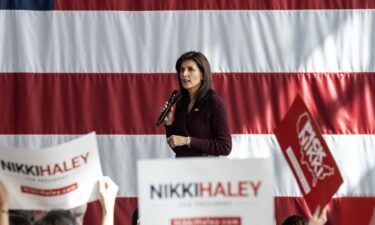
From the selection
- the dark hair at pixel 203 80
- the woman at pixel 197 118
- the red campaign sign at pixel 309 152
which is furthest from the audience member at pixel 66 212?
the dark hair at pixel 203 80

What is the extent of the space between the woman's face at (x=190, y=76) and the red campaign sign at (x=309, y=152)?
183 centimetres

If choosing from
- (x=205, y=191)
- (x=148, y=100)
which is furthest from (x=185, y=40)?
(x=205, y=191)

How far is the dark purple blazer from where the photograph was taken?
424 centimetres

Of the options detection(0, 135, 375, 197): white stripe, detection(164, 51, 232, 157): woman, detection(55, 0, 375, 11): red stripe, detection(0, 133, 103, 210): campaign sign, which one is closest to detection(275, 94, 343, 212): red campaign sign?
detection(0, 133, 103, 210): campaign sign

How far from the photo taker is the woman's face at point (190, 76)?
431cm

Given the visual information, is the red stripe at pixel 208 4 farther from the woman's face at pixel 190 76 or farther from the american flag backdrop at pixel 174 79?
the woman's face at pixel 190 76

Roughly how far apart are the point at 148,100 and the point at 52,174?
2855 mm

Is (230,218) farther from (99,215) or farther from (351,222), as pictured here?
(99,215)

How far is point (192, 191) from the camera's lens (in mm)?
2350

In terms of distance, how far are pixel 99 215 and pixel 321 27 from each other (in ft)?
5.32

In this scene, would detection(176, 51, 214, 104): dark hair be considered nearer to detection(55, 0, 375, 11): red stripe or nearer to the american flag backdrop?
the american flag backdrop

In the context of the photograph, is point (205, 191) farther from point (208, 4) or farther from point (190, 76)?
point (208, 4)

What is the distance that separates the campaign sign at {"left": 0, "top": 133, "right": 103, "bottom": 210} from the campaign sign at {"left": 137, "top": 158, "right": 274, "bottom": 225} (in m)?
0.36

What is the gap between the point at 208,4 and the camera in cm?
554
